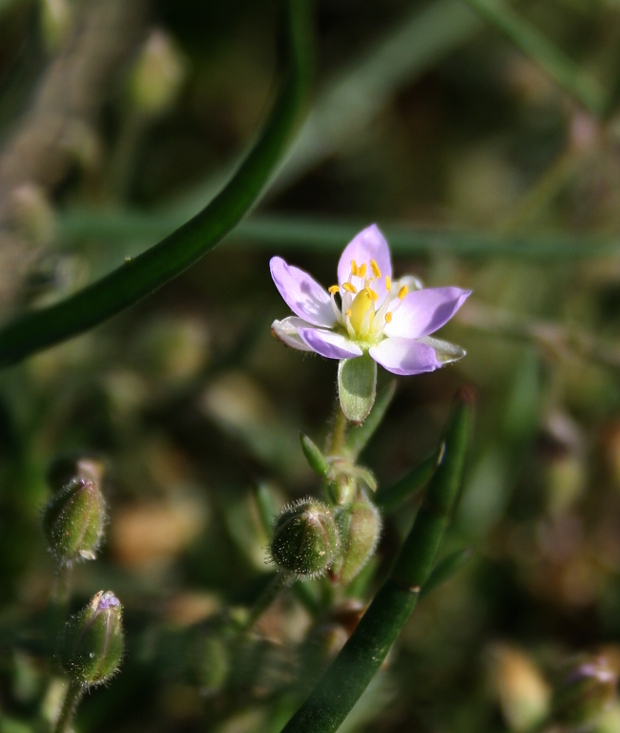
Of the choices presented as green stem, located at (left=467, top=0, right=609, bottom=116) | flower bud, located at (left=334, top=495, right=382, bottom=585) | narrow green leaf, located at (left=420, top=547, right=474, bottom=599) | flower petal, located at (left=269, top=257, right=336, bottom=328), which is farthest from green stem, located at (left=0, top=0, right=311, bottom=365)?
green stem, located at (left=467, top=0, right=609, bottom=116)

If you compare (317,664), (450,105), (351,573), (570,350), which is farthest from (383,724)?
(450,105)

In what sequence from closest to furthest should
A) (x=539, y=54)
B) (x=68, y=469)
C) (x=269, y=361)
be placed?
(x=68, y=469) < (x=539, y=54) < (x=269, y=361)

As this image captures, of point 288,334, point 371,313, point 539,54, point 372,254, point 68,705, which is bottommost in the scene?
point 68,705

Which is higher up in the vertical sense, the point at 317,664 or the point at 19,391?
the point at 19,391

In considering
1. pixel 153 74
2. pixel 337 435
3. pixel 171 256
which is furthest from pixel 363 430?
pixel 153 74

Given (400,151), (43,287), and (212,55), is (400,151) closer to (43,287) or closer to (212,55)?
(212,55)

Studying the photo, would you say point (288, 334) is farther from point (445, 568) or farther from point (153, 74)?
point (153, 74)
